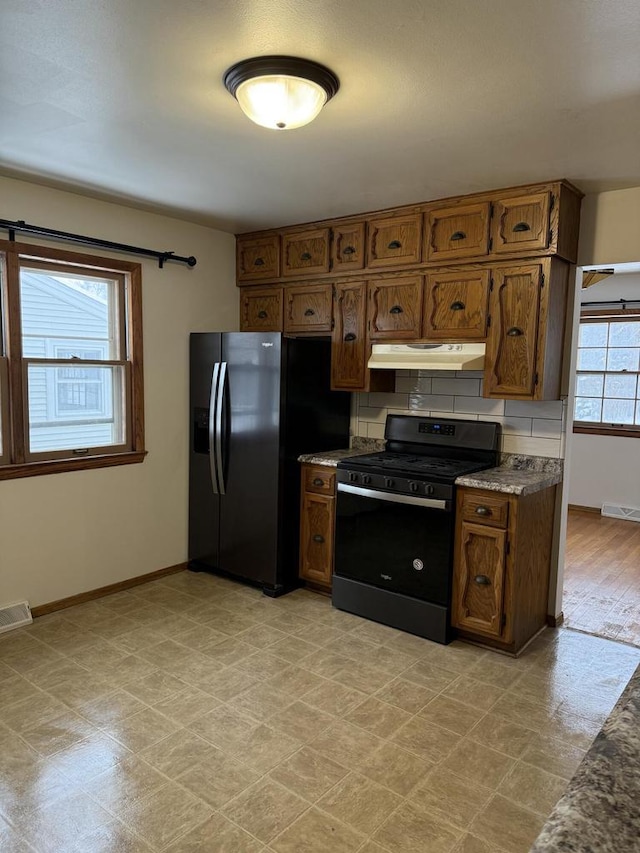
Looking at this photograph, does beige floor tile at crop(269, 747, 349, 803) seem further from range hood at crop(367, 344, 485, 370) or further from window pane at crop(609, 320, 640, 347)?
window pane at crop(609, 320, 640, 347)

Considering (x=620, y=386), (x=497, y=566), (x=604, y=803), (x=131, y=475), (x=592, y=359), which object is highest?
(x=592, y=359)

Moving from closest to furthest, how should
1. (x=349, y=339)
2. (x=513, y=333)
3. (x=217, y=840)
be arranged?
(x=217, y=840) < (x=513, y=333) < (x=349, y=339)

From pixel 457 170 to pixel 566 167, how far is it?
1.67ft

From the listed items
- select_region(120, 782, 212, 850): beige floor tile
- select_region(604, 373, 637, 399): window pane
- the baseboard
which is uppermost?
select_region(604, 373, 637, 399): window pane

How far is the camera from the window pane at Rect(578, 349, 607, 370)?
628 cm

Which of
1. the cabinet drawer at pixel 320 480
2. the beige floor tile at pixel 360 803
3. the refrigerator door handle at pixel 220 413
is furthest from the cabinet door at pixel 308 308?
the beige floor tile at pixel 360 803

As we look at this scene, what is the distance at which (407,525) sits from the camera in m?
3.33

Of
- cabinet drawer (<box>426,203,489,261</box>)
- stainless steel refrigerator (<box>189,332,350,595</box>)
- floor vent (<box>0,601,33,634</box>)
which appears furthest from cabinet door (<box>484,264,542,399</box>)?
floor vent (<box>0,601,33,634</box>)

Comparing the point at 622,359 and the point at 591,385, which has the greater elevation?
the point at 622,359

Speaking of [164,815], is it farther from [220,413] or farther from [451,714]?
[220,413]

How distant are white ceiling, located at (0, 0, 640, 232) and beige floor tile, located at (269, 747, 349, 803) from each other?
2.48 meters

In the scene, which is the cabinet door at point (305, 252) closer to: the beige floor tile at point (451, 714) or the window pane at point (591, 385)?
the beige floor tile at point (451, 714)

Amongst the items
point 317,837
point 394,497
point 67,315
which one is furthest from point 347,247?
point 317,837

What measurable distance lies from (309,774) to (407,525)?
1.47 meters
